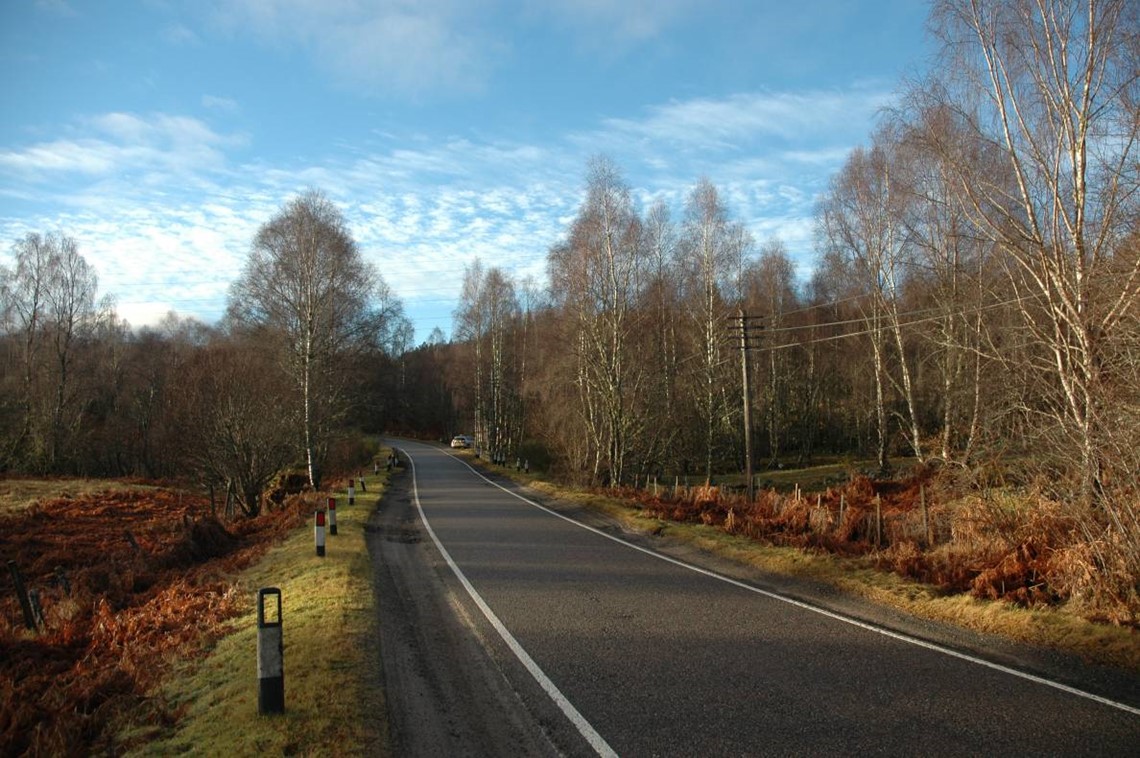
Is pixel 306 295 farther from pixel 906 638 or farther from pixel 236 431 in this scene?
pixel 906 638

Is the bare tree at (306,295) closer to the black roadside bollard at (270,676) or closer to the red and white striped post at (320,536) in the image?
the red and white striped post at (320,536)

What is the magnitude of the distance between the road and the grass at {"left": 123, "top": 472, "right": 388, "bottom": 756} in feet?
0.95

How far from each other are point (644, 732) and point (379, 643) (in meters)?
3.36

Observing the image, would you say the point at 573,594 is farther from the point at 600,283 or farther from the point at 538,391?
the point at 538,391

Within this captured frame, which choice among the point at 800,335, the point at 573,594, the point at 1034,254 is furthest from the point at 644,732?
the point at 800,335

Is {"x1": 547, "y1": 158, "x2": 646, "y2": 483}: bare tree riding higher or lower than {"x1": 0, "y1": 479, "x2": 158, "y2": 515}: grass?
higher

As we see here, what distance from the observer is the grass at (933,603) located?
6.05 metres

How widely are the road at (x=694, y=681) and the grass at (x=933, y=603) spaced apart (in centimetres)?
54

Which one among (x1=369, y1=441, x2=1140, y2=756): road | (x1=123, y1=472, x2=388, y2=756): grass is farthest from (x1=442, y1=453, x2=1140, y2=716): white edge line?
(x1=123, y1=472, x2=388, y2=756): grass

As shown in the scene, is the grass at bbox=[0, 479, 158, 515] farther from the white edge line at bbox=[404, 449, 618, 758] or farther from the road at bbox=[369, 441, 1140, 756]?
the road at bbox=[369, 441, 1140, 756]

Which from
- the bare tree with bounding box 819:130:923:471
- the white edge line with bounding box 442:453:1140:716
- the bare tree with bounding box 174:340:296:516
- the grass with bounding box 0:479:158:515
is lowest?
the grass with bounding box 0:479:158:515

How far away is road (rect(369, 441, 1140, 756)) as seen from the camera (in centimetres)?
446

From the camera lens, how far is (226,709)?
519cm

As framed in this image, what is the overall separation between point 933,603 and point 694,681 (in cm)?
371
